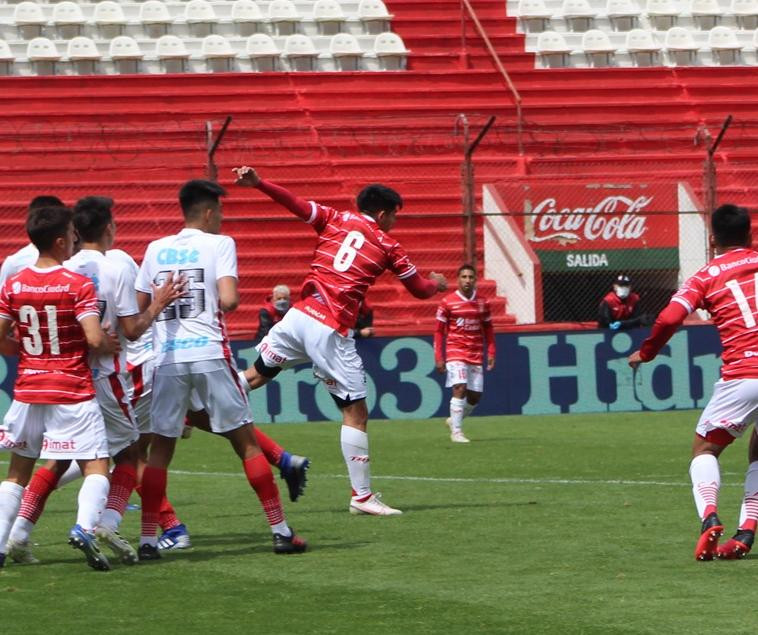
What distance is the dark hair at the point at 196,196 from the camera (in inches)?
342

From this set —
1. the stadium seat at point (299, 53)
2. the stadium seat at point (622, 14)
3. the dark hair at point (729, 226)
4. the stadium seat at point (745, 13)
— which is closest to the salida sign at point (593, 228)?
the stadium seat at point (299, 53)

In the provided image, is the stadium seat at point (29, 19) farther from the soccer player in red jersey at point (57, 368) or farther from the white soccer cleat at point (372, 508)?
the soccer player in red jersey at point (57, 368)

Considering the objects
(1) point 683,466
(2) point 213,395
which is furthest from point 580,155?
(2) point 213,395

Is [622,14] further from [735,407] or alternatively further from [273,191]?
[735,407]

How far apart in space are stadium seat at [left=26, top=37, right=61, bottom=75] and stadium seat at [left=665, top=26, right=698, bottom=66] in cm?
1089

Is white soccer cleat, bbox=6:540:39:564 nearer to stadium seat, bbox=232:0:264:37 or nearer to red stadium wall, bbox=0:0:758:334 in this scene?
red stadium wall, bbox=0:0:758:334

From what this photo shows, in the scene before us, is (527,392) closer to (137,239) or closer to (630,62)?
(137,239)

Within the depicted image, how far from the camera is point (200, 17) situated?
92.9 ft

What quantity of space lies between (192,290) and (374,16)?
822 inches

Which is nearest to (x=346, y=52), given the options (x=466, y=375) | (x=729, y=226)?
(x=466, y=375)

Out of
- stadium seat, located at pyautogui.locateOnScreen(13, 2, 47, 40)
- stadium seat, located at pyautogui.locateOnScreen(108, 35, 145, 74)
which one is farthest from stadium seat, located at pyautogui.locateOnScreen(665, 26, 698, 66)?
stadium seat, located at pyautogui.locateOnScreen(13, 2, 47, 40)

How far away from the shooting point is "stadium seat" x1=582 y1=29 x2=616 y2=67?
29.8 m

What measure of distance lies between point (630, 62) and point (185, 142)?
930 cm

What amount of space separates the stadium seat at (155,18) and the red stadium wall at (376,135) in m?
1.33
